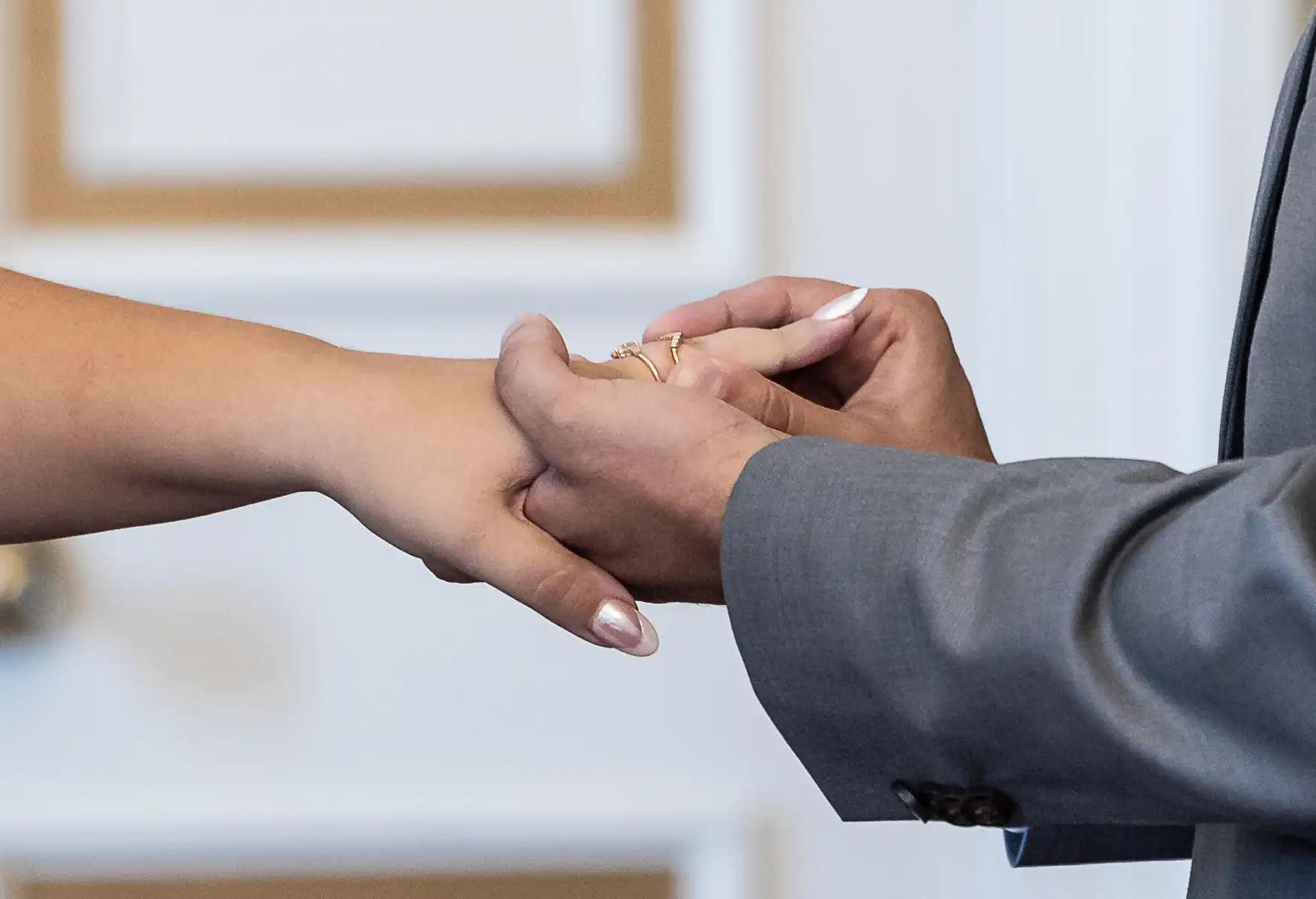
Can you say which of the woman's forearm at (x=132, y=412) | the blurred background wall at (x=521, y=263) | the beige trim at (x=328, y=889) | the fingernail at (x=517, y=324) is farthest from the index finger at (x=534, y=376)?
the beige trim at (x=328, y=889)

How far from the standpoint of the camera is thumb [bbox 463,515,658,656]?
0.67 m

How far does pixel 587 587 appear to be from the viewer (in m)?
0.68

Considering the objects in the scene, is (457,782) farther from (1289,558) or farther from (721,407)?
(1289,558)

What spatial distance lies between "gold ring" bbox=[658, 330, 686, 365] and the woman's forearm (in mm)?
194

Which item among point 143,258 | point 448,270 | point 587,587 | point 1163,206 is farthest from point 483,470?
point 1163,206

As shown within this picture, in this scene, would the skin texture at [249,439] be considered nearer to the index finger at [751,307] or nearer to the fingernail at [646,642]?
the fingernail at [646,642]

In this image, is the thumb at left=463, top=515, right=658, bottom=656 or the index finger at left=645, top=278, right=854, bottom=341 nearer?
the thumb at left=463, top=515, right=658, bottom=656

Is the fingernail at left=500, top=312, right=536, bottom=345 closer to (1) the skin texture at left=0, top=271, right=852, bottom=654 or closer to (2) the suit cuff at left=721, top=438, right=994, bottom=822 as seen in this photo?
(1) the skin texture at left=0, top=271, right=852, bottom=654

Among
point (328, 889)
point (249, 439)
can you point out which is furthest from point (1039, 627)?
point (328, 889)

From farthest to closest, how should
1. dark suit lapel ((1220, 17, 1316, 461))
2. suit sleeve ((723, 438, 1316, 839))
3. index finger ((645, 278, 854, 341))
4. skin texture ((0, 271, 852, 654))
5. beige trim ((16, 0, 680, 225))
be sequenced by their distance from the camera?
beige trim ((16, 0, 680, 225))
index finger ((645, 278, 854, 341))
skin texture ((0, 271, 852, 654))
dark suit lapel ((1220, 17, 1316, 461))
suit sleeve ((723, 438, 1316, 839))

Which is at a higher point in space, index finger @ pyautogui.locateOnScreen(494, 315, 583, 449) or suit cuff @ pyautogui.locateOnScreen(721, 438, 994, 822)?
index finger @ pyautogui.locateOnScreen(494, 315, 583, 449)

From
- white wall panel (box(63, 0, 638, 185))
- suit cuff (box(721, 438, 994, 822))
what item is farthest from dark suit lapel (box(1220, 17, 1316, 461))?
white wall panel (box(63, 0, 638, 185))

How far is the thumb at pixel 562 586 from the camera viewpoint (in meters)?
0.67

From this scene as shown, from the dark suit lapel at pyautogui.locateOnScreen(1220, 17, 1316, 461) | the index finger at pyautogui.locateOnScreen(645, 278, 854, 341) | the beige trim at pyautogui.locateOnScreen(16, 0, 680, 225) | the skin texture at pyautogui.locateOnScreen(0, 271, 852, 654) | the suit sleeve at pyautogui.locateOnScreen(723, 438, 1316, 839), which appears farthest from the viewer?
the beige trim at pyautogui.locateOnScreen(16, 0, 680, 225)
